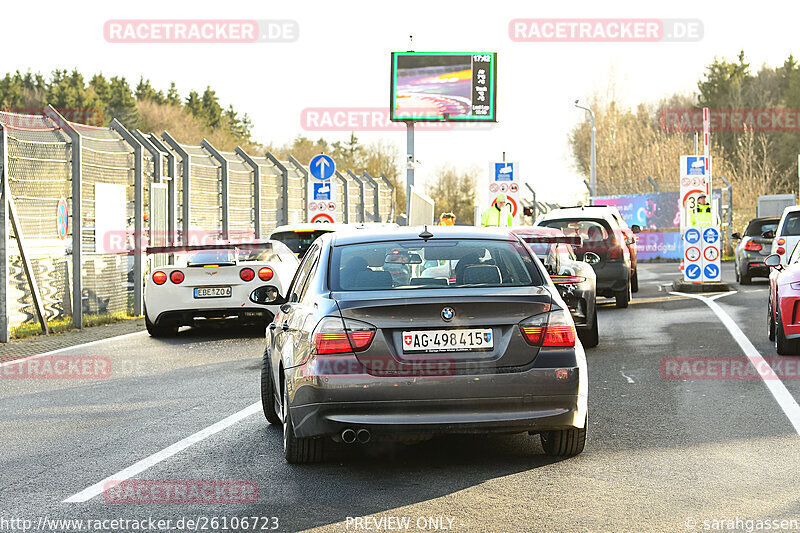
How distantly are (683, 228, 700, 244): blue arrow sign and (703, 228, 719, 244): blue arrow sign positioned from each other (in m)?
0.15

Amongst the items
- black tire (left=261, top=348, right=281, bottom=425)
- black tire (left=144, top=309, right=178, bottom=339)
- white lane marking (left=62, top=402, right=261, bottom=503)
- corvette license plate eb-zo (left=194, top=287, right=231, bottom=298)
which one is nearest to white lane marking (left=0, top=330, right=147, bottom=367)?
black tire (left=144, top=309, right=178, bottom=339)

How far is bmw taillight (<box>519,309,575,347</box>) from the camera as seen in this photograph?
6.44 meters

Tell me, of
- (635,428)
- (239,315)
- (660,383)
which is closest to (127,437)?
(635,428)

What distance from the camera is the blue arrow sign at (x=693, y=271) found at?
24141mm

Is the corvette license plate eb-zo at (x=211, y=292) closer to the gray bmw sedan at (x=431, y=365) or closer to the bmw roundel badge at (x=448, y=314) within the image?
the gray bmw sedan at (x=431, y=365)

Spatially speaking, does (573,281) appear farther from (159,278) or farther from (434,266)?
(434,266)

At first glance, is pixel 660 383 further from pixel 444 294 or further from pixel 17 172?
pixel 17 172

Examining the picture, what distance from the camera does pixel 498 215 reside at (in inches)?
1113

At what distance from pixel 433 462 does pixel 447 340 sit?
3.06 feet

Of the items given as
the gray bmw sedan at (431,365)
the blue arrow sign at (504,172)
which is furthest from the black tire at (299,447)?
the blue arrow sign at (504,172)

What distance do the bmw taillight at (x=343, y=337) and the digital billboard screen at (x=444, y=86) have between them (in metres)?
30.1

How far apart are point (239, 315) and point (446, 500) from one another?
9881mm

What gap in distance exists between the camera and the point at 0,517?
5578 millimetres

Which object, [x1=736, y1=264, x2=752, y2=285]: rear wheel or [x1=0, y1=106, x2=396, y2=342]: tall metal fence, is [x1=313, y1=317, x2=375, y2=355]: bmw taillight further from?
[x1=736, y1=264, x2=752, y2=285]: rear wheel
